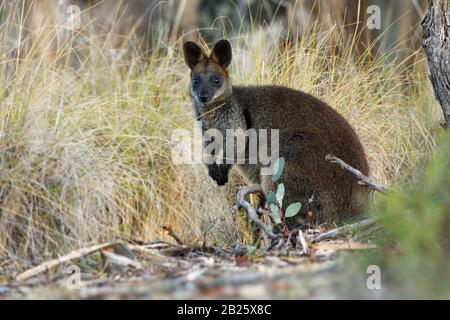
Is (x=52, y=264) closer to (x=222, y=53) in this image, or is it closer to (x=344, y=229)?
(x=344, y=229)

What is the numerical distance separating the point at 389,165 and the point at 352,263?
3610mm

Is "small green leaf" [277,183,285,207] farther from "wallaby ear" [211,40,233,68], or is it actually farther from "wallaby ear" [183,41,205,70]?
"wallaby ear" [183,41,205,70]

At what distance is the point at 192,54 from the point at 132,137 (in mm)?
883

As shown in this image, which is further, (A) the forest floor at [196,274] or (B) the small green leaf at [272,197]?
(B) the small green leaf at [272,197]

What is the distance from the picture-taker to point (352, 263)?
Answer: 15.0 feet

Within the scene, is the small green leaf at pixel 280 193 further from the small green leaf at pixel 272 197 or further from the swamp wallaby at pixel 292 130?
the swamp wallaby at pixel 292 130

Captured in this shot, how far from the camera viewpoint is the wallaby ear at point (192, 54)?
291 inches

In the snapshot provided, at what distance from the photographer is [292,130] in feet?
22.7

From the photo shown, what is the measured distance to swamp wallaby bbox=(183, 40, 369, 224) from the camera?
6660 millimetres

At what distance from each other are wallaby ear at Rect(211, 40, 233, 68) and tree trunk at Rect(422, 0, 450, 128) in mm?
1673

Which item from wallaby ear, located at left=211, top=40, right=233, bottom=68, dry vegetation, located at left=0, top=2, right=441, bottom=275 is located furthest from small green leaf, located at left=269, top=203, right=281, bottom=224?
wallaby ear, located at left=211, top=40, right=233, bottom=68

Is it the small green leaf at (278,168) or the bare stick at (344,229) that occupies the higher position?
the small green leaf at (278,168)

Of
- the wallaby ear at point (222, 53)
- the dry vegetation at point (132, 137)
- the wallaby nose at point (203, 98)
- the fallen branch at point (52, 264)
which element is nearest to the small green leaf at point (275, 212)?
the dry vegetation at point (132, 137)

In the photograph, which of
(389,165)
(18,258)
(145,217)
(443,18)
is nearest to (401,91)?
(389,165)
